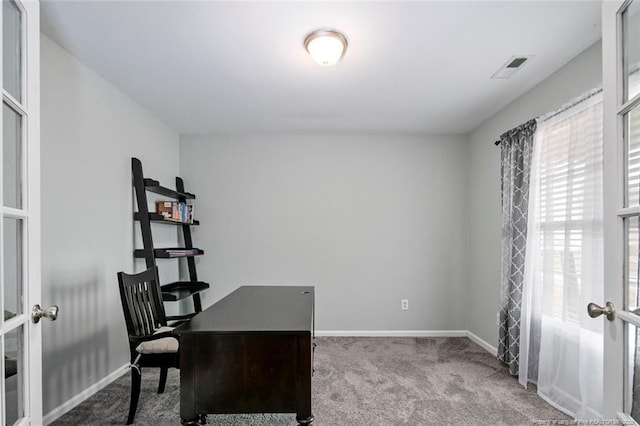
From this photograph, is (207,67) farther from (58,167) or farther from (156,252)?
(156,252)

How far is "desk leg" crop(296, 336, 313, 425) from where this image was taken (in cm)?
147

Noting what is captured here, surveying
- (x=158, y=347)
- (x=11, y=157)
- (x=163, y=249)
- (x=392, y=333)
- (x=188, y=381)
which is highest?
(x=11, y=157)

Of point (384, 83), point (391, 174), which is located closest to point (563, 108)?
point (384, 83)

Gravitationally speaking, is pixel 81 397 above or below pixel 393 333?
above

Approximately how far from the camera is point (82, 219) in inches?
93.9

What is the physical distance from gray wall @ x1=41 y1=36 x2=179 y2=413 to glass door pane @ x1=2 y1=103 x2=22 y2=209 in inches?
47.0

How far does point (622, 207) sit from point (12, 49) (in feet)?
6.21

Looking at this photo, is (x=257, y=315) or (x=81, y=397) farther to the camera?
(x=81, y=397)

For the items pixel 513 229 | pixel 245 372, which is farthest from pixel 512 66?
pixel 245 372

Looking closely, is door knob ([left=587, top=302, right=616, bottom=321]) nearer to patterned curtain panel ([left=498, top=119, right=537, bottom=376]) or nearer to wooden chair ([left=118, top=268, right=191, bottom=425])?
patterned curtain panel ([left=498, top=119, right=537, bottom=376])

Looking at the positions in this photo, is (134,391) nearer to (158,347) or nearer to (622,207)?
(158,347)

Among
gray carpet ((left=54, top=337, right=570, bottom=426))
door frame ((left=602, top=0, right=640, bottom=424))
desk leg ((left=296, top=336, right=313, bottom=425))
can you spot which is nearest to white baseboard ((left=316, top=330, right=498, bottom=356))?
gray carpet ((left=54, top=337, right=570, bottom=426))

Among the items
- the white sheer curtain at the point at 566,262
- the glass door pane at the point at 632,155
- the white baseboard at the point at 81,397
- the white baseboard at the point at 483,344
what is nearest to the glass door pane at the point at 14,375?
the white baseboard at the point at 81,397

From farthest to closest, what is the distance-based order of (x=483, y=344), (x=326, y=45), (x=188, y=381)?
(x=483, y=344)
(x=326, y=45)
(x=188, y=381)
